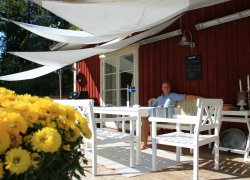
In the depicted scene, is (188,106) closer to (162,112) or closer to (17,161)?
(162,112)

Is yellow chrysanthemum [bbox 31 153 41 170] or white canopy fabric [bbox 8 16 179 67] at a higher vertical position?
white canopy fabric [bbox 8 16 179 67]

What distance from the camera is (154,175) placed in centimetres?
255

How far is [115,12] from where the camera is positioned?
115 inches

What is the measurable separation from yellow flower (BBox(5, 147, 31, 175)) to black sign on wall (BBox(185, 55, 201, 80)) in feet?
12.9

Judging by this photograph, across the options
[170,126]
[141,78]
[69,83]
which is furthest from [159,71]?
[69,83]

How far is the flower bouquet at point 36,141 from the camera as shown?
73 cm

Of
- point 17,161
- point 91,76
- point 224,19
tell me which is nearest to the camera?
point 17,161

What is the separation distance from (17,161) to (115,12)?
2494 millimetres

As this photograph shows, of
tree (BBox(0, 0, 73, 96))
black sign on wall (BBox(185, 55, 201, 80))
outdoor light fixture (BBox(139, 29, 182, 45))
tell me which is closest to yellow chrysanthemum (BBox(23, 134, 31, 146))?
black sign on wall (BBox(185, 55, 201, 80))

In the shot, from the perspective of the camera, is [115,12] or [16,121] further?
[115,12]

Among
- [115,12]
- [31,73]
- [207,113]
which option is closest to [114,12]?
[115,12]

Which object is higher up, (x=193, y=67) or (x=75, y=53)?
(x=75, y=53)

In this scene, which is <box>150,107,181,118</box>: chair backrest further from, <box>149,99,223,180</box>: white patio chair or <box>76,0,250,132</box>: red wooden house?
<box>76,0,250,132</box>: red wooden house

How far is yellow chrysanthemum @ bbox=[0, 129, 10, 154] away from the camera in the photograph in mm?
725
